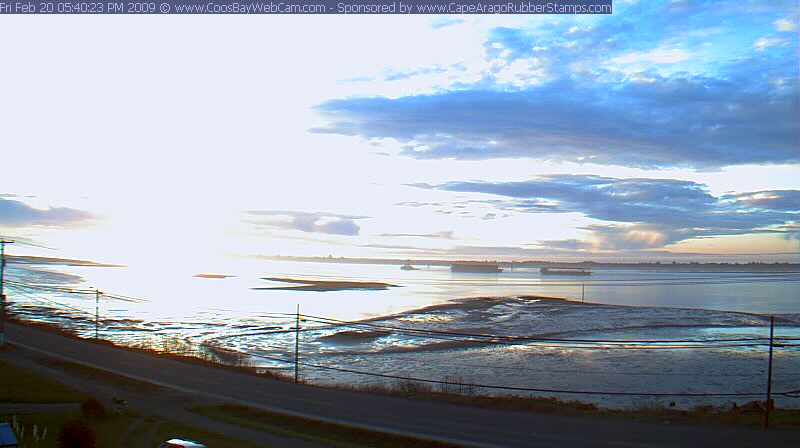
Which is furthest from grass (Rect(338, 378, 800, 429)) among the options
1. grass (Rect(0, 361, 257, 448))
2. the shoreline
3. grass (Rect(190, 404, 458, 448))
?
grass (Rect(0, 361, 257, 448))

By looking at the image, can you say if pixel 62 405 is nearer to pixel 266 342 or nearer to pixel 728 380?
pixel 266 342

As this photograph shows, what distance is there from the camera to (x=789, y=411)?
19.3 meters

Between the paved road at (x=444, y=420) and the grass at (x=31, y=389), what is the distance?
3383 mm

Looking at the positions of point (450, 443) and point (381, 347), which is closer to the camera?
point (450, 443)

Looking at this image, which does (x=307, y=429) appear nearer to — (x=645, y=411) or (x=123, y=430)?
(x=123, y=430)

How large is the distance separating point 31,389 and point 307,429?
1084cm

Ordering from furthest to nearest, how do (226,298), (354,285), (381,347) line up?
(354,285) < (226,298) < (381,347)

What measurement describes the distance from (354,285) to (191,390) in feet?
265

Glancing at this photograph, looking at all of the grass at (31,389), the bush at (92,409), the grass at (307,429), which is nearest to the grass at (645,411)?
the grass at (307,429)

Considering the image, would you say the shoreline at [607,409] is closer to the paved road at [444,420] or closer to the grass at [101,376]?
the grass at [101,376]

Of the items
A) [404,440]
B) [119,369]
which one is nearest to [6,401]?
[119,369]

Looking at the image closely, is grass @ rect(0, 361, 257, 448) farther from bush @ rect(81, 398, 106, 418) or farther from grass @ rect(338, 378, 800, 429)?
grass @ rect(338, 378, 800, 429)

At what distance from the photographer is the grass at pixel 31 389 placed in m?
20.2

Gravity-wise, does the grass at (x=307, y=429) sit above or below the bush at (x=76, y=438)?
below
